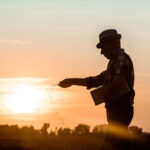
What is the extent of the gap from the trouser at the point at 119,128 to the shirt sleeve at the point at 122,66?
498mm

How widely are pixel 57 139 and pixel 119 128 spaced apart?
723cm

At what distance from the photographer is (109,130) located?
1327cm

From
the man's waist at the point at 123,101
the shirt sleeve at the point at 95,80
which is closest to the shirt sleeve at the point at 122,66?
the man's waist at the point at 123,101

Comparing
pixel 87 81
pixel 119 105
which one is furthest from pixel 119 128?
pixel 87 81

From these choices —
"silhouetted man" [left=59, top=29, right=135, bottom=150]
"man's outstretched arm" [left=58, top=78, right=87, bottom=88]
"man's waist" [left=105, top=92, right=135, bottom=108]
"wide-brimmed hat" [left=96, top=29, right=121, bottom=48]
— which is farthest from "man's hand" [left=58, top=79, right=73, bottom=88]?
"man's waist" [left=105, top=92, right=135, bottom=108]

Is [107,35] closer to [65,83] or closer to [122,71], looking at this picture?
[122,71]

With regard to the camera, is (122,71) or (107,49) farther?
(107,49)

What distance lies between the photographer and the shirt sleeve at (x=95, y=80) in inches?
575

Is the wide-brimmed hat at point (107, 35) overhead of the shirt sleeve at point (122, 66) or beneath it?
overhead

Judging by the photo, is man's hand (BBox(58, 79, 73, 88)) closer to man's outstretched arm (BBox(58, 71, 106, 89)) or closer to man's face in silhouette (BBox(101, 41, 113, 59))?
man's outstretched arm (BBox(58, 71, 106, 89))

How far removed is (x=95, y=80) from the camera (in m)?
14.7

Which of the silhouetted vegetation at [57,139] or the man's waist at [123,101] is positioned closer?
the man's waist at [123,101]

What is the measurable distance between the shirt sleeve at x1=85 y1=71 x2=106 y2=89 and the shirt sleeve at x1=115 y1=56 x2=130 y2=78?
4.08 ft

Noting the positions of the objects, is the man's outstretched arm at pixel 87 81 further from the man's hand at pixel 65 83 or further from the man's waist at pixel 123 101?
the man's waist at pixel 123 101
